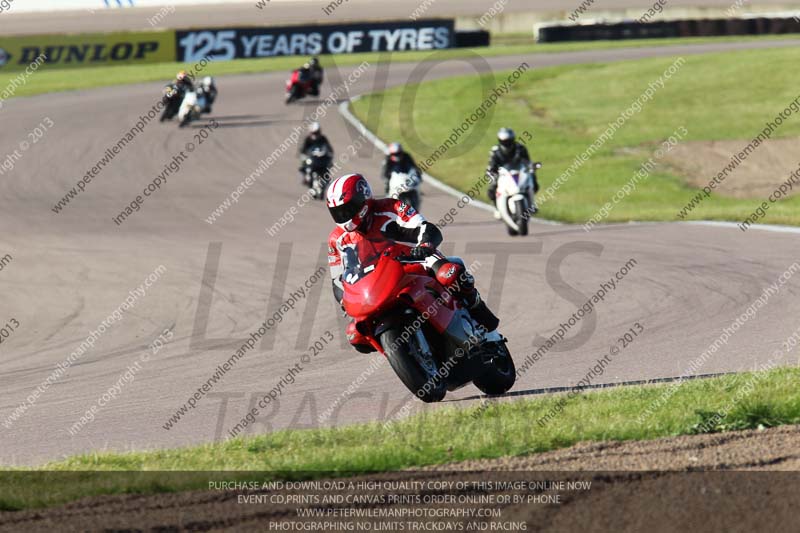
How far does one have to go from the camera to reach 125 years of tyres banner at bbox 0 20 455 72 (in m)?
53.1

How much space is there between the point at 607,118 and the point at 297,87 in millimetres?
10823

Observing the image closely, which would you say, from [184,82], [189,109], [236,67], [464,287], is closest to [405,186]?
[464,287]

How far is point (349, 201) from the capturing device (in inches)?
310

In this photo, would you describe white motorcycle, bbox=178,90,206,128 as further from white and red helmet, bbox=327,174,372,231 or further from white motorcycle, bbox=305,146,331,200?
white and red helmet, bbox=327,174,372,231

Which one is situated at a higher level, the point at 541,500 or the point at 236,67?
the point at 541,500

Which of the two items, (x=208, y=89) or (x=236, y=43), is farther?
(x=236, y=43)

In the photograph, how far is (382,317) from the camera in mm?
7906

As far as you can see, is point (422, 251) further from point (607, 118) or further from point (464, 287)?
point (607, 118)

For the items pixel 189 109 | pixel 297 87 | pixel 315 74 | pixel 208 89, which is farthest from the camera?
pixel 315 74

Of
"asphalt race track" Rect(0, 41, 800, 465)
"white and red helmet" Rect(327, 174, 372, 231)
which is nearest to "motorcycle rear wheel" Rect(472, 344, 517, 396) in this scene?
"asphalt race track" Rect(0, 41, 800, 465)

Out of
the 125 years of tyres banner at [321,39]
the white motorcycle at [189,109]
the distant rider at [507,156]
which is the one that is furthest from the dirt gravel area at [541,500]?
the 125 years of tyres banner at [321,39]

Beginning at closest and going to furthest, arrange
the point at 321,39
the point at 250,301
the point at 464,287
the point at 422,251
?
the point at 422,251, the point at 464,287, the point at 250,301, the point at 321,39

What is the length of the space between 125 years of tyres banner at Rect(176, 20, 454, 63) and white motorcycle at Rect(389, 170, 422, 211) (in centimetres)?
3487

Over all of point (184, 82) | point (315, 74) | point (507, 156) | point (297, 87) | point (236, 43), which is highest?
point (507, 156)
